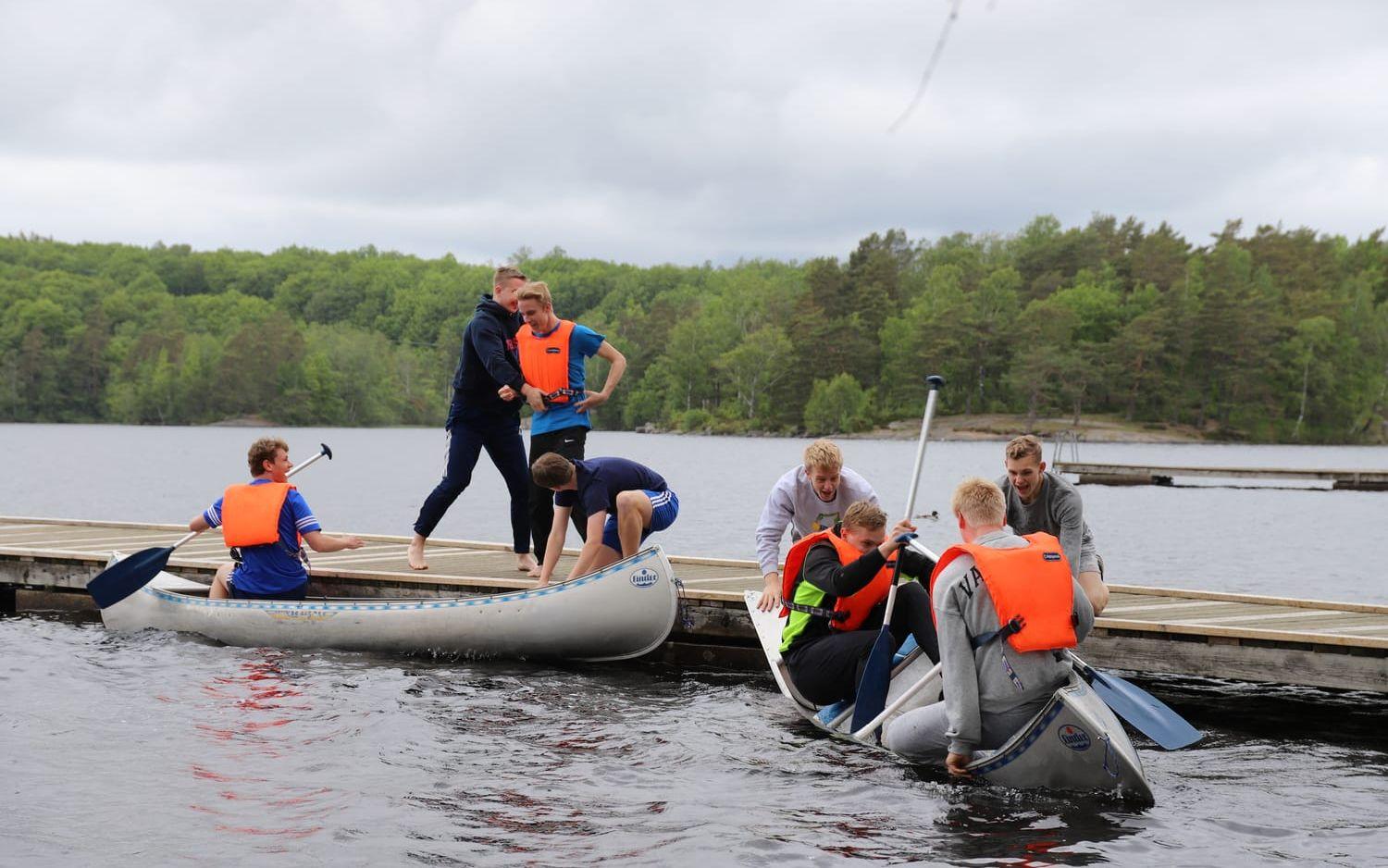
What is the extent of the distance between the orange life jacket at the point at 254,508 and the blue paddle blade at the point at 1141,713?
5.76m

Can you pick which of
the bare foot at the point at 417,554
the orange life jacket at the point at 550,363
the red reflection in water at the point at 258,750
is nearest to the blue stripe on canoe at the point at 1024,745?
the red reflection in water at the point at 258,750

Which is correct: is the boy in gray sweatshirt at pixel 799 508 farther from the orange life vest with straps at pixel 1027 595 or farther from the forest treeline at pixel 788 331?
the forest treeline at pixel 788 331

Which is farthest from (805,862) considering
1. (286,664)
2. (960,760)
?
(286,664)

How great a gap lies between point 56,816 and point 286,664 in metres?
3.52

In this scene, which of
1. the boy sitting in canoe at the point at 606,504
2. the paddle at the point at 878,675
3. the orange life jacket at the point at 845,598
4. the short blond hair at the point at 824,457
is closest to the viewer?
the paddle at the point at 878,675

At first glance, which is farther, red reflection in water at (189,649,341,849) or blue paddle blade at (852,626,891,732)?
blue paddle blade at (852,626,891,732)

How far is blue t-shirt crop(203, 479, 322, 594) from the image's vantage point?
9.75 metres

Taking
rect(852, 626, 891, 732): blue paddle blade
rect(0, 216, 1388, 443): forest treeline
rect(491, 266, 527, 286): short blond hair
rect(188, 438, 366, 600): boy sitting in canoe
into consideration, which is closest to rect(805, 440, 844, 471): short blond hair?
rect(852, 626, 891, 732): blue paddle blade

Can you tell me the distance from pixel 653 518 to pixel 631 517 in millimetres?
250

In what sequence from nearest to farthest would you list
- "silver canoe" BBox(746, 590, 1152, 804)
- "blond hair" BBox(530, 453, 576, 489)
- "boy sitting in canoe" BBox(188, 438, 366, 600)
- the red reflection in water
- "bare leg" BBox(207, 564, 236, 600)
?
"silver canoe" BBox(746, 590, 1152, 804) → the red reflection in water → "blond hair" BBox(530, 453, 576, 489) → "boy sitting in canoe" BBox(188, 438, 366, 600) → "bare leg" BBox(207, 564, 236, 600)

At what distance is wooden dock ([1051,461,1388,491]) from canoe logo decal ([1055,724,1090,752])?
1328 inches

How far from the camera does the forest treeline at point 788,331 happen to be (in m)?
91.1

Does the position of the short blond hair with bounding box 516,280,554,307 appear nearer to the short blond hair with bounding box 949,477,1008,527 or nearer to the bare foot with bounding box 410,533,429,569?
the bare foot with bounding box 410,533,429,569

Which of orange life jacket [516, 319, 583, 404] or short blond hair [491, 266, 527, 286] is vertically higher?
short blond hair [491, 266, 527, 286]
